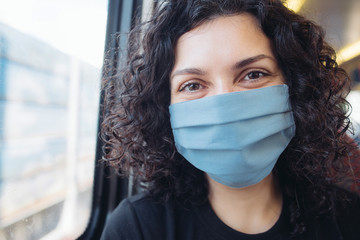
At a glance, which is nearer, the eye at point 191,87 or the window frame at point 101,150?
the eye at point 191,87

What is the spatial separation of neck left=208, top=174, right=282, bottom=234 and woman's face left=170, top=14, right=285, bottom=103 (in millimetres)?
428

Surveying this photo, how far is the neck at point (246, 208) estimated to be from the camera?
873 mm

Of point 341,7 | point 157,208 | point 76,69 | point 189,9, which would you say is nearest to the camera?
point 189,9

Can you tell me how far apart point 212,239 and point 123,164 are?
0.56m

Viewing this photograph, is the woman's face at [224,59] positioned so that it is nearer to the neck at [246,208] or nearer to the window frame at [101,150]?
the neck at [246,208]

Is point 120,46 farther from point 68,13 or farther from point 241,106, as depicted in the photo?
point 241,106

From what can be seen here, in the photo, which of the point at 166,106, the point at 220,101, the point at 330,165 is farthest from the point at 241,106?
the point at 330,165

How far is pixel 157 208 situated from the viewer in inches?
36.4

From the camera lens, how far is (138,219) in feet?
2.91

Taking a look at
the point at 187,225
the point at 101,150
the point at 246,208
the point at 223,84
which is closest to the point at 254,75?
the point at 223,84

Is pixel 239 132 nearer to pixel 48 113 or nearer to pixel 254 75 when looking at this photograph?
pixel 254 75

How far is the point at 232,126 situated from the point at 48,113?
2.62 feet

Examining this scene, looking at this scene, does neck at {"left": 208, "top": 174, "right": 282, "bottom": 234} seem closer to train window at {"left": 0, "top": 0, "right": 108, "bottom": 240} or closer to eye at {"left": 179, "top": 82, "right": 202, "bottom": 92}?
eye at {"left": 179, "top": 82, "right": 202, "bottom": 92}

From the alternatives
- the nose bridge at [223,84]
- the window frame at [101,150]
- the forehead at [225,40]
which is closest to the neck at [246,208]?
the nose bridge at [223,84]
